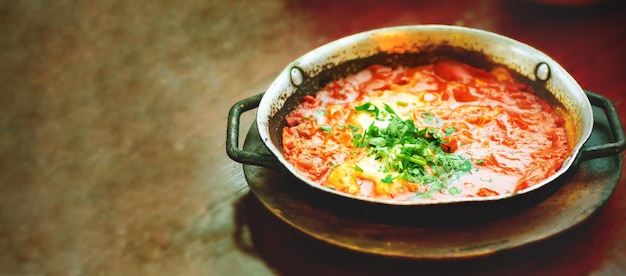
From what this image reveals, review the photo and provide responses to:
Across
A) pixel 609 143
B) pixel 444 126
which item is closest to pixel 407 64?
pixel 444 126

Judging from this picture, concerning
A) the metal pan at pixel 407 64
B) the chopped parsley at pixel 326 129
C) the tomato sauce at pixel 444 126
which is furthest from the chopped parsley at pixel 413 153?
the metal pan at pixel 407 64

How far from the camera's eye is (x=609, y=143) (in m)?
1.84

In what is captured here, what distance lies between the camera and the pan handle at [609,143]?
5.66 feet

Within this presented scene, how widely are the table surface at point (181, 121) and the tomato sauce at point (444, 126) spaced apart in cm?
25

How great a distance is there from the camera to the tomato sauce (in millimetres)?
1882

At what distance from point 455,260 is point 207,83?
1857 millimetres

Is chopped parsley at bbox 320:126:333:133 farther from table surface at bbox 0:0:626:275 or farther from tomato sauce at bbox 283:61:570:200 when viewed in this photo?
table surface at bbox 0:0:626:275

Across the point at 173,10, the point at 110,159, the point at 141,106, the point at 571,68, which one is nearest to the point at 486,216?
the point at 571,68

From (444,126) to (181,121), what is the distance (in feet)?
4.43

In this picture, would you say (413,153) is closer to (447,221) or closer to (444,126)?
(444,126)

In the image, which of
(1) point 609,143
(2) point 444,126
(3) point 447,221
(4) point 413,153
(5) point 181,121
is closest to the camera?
(3) point 447,221

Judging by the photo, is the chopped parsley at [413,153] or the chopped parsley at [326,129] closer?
the chopped parsley at [413,153]

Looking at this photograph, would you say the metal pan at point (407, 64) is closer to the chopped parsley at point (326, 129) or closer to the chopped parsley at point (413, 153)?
the chopped parsley at point (326, 129)

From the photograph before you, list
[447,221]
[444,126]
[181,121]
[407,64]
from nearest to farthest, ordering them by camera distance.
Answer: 1. [447,221]
2. [444,126]
3. [407,64]
4. [181,121]
